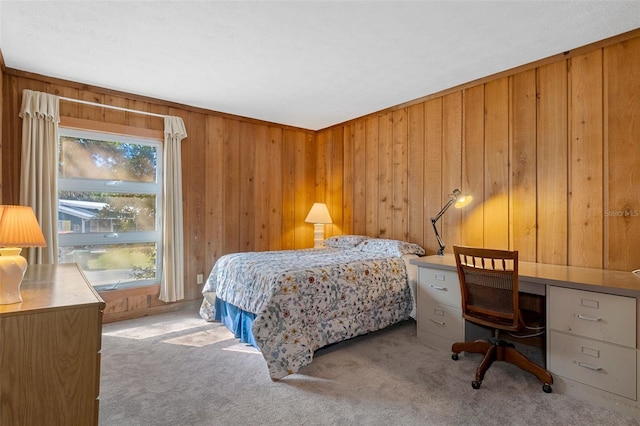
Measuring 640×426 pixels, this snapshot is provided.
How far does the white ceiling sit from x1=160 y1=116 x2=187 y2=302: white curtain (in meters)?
0.51

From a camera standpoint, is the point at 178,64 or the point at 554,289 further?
the point at 178,64

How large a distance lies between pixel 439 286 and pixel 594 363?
1045mm

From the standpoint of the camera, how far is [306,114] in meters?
4.25

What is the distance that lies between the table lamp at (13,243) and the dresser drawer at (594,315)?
→ 9.16ft

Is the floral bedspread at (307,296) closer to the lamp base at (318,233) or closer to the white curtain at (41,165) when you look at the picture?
the lamp base at (318,233)

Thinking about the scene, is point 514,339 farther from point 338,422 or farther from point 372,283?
point 338,422

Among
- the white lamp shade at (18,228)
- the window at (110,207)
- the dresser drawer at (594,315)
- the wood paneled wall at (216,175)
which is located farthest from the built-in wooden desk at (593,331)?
the window at (110,207)

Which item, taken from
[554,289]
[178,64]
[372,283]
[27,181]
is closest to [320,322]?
[372,283]

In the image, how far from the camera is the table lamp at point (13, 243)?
1.33 metres

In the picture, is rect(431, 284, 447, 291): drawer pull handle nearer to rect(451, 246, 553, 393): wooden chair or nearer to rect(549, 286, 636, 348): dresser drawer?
rect(451, 246, 553, 393): wooden chair

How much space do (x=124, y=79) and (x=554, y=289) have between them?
3.86 metres

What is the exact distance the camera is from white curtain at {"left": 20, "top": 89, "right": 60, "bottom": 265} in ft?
9.68

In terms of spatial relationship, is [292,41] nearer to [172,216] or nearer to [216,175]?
[216,175]

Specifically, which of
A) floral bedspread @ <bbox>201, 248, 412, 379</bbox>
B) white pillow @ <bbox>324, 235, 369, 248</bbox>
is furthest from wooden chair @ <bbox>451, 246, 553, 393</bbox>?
white pillow @ <bbox>324, 235, 369, 248</bbox>
